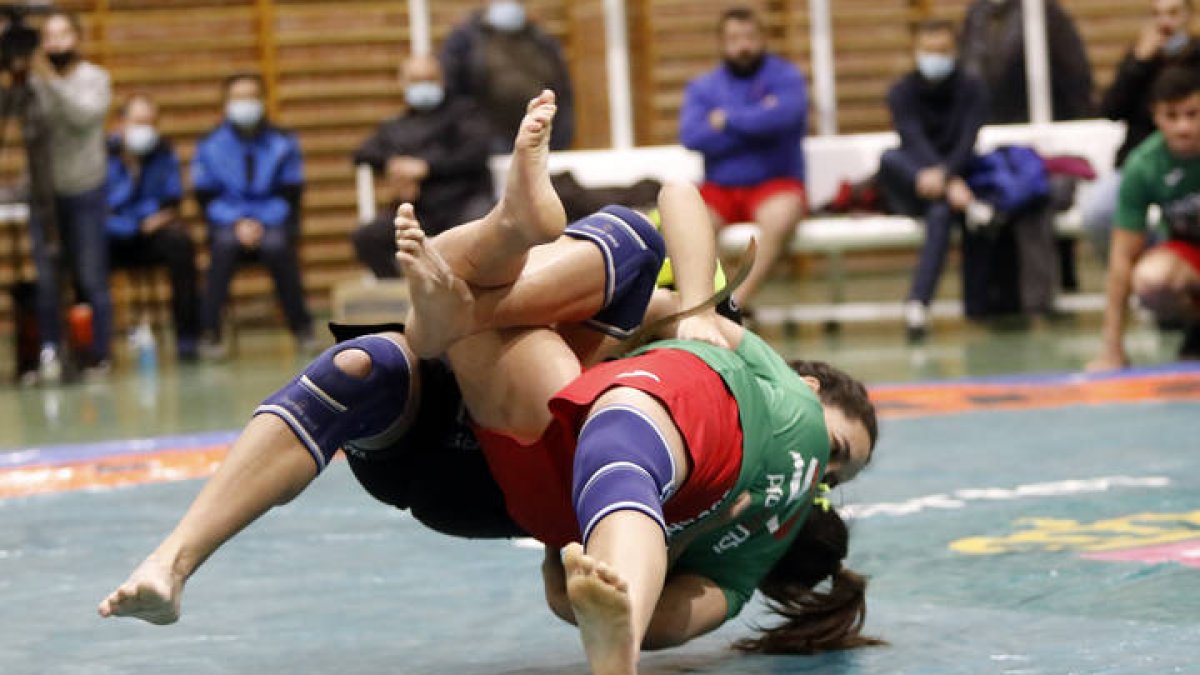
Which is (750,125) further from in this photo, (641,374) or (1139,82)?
(641,374)

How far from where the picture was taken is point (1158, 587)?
3391 mm

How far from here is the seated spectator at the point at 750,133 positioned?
8844 mm

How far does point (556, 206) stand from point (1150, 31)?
591 centimetres

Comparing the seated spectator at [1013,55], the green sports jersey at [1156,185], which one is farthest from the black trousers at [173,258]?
the green sports jersey at [1156,185]

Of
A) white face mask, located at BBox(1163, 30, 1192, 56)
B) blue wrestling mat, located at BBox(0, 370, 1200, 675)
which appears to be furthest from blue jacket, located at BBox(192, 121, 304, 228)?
blue wrestling mat, located at BBox(0, 370, 1200, 675)

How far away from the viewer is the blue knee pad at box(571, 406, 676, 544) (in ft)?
8.36

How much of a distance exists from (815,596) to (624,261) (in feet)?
1.95

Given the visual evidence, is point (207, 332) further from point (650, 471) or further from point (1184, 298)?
point (650, 471)

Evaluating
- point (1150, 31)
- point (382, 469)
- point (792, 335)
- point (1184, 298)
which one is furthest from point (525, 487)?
point (792, 335)

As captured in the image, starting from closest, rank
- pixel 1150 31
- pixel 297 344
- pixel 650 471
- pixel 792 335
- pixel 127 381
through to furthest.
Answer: pixel 650 471 < pixel 1150 31 < pixel 127 381 < pixel 792 335 < pixel 297 344

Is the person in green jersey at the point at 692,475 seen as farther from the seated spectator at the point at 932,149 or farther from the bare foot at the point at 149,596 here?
the seated spectator at the point at 932,149

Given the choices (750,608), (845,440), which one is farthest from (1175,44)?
(845,440)

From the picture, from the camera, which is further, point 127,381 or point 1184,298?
point 127,381

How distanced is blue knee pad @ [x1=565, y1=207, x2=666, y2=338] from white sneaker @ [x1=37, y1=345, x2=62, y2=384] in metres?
6.16
